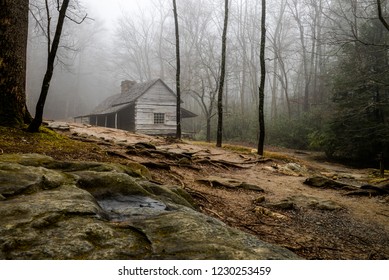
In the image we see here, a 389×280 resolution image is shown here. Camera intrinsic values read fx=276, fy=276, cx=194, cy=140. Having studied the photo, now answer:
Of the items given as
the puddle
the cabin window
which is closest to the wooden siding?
the cabin window

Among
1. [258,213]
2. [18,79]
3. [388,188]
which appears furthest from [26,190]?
[388,188]

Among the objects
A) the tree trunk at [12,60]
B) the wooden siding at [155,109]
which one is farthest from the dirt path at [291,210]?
the wooden siding at [155,109]

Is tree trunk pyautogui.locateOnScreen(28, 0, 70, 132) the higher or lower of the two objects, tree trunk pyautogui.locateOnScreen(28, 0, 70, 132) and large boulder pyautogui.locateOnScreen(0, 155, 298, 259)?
the higher

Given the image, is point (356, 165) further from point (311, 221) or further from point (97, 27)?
point (97, 27)

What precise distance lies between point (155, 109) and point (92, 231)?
88.0 ft

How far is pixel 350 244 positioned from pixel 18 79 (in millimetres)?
7344

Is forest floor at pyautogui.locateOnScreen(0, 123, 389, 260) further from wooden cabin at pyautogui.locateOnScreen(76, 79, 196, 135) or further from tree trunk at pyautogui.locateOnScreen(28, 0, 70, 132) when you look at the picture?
wooden cabin at pyautogui.locateOnScreen(76, 79, 196, 135)

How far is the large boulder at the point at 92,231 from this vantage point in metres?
1.65

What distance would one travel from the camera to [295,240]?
11.7ft

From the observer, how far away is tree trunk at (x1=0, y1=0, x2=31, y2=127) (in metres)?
6.15

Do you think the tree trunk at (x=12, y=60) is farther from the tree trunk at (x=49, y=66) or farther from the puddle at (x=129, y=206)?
the puddle at (x=129, y=206)

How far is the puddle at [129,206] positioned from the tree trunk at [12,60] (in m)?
4.90

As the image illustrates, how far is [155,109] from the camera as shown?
2819 centimetres
